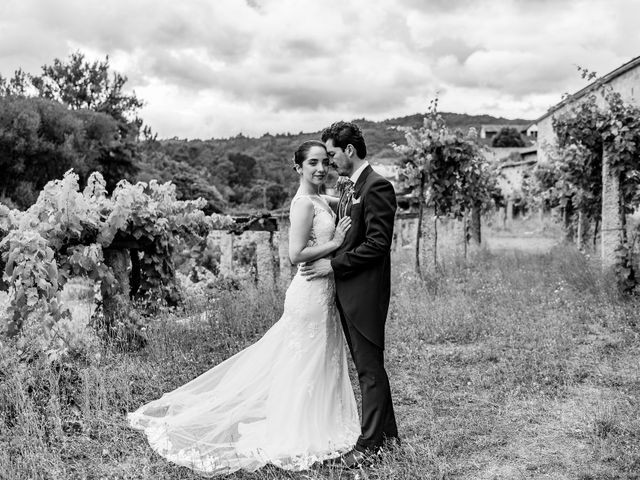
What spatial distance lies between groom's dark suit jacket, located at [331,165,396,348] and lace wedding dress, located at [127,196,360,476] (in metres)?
0.36

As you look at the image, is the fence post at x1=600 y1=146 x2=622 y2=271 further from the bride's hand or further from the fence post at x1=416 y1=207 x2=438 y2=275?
the bride's hand

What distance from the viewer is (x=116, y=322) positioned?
5969 mm

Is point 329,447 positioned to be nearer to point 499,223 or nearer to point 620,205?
point 620,205

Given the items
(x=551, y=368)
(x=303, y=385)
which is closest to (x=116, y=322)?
(x=303, y=385)

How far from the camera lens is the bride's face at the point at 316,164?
396 cm

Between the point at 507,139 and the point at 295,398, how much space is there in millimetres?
74211

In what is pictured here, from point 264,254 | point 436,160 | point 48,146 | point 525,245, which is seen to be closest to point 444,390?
point 264,254

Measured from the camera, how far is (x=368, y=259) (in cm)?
367

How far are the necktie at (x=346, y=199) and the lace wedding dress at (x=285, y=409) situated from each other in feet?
0.37

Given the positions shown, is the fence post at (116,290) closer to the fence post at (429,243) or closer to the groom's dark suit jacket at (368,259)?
the groom's dark suit jacket at (368,259)

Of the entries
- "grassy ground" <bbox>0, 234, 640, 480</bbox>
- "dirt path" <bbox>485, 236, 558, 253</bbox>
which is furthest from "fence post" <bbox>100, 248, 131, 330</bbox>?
"dirt path" <bbox>485, 236, 558, 253</bbox>

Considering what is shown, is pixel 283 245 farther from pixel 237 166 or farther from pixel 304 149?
pixel 237 166

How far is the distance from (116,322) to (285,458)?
2975 millimetres

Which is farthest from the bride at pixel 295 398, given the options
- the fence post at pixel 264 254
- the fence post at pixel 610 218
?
the fence post at pixel 610 218
